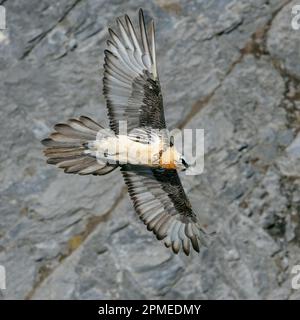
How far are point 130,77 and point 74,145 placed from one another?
3.81ft

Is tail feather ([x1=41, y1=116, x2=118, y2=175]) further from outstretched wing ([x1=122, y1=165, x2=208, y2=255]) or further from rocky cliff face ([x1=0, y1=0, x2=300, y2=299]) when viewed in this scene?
rocky cliff face ([x1=0, y1=0, x2=300, y2=299])

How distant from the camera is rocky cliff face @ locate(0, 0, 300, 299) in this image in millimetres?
14336

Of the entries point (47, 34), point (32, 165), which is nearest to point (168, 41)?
point (47, 34)

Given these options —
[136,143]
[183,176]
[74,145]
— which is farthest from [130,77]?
[183,176]

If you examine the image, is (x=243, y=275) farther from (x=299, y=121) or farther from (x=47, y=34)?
(x=47, y=34)

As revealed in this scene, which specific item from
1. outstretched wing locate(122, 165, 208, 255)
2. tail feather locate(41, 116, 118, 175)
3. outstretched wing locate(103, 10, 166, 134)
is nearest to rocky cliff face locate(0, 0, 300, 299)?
outstretched wing locate(122, 165, 208, 255)

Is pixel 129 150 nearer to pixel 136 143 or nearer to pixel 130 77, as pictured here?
pixel 136 143

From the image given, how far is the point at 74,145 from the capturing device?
10891mm

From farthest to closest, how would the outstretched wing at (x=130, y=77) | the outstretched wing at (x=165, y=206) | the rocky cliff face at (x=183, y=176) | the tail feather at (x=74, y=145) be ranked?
the rocky cliff face at (x=183, y=176), the outstretched wing at (x=165, y=206), the outstretched wing at (x=130, y=77), the tail feather at (x=74, y=145)

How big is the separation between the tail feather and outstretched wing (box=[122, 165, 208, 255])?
0.78m

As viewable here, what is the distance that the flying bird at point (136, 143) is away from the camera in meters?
10.9

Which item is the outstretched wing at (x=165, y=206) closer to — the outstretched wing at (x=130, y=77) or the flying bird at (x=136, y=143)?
the flying bird at (x=136, y=143)

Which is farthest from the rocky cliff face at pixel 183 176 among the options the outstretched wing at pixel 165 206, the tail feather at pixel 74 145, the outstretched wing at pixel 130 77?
the tail feather at pixel 74 145
